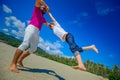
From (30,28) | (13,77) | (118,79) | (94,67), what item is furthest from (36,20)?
(94,67)

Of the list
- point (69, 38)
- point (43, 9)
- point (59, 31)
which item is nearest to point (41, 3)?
point (43, 9)

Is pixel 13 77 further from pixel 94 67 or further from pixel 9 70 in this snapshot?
pixel 94 67

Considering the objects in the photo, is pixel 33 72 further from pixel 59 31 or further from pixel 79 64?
pixel 79 64

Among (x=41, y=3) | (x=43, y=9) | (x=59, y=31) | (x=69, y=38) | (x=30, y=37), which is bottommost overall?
(x=30, y=37)

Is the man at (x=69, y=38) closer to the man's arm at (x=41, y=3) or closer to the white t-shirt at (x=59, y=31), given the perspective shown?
the white t-shirt at (x=59, y=31)

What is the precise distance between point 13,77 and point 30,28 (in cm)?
173

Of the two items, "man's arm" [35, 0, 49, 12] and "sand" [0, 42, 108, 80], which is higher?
"man's arm" [35, 0, 49, 12]

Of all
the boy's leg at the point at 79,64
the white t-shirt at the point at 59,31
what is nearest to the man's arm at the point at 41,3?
the white t-shirt at the point at 59,31

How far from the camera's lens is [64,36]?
6227 millimetres

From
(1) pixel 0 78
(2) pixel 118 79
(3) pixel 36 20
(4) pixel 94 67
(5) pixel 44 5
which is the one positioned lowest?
(1) pixel 0 78

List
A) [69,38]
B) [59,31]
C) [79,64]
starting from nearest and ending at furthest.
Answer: [79,64], [69,38], [59,31]

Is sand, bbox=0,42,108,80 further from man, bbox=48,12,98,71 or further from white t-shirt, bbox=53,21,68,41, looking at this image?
white t-shirt, bbox=53,21,68,41

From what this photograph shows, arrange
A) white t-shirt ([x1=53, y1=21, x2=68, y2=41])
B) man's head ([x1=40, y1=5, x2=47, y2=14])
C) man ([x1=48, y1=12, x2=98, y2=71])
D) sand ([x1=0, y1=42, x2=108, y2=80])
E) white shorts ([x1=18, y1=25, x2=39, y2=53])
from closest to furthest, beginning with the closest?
sand ([x1=0, y1=42, x2=108, y2=80]) → man ([x1=48, y1=12, x2=98, y2=71]) → white shorts ([x1=18, y1=25, x2=39, y2=53]) → white t-shirt ([x1=53, y1=21, x2=68, y2=41]) → man's head ([x1=40, y1=5, x2=47, y2=14])

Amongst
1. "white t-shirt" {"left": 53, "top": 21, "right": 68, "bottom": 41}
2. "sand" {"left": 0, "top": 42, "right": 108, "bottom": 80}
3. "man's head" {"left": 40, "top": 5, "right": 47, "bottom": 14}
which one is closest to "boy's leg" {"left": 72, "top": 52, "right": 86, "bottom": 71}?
"white t-shirt" {"left": 53, "top": 21, "right": 68, "bottom": 41}
